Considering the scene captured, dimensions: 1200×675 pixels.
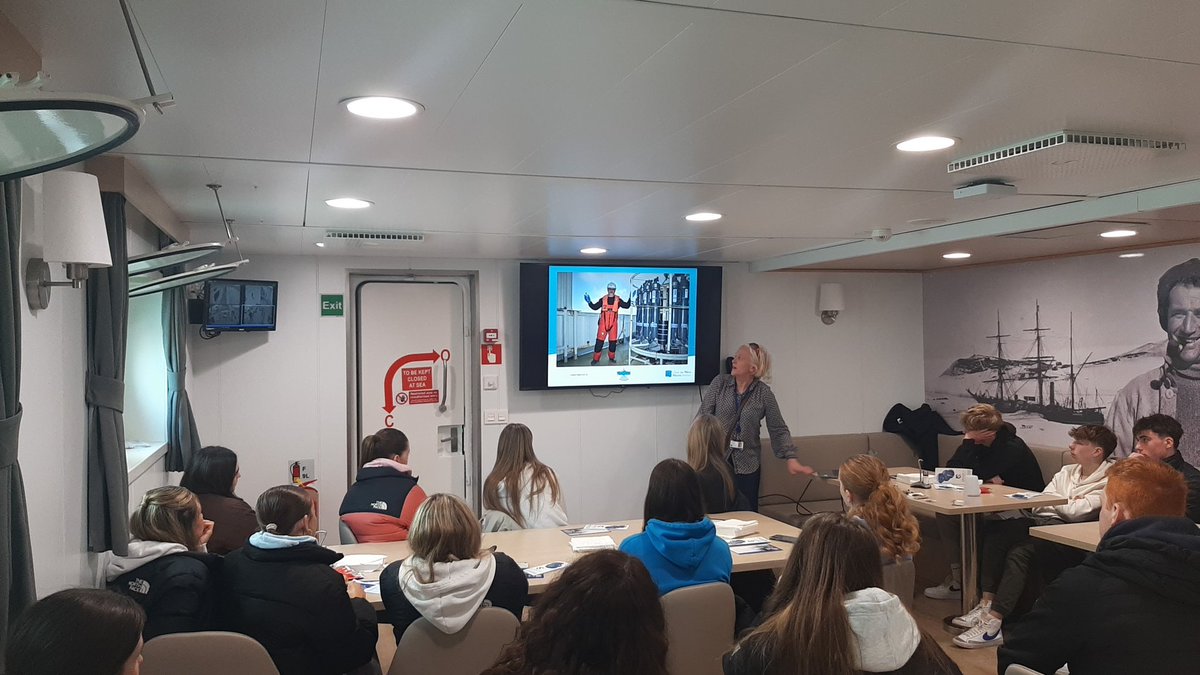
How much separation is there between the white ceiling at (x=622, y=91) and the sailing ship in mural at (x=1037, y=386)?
2.77 m

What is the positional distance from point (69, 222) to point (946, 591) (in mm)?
5424

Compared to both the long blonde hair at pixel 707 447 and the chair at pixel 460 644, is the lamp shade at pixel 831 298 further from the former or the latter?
the chair at pixel 460 644

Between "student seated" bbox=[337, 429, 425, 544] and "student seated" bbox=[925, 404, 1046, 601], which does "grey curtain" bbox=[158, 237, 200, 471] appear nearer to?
"student seated" bbox=[337, 429, 425, 544]

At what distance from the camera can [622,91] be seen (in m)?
2.27

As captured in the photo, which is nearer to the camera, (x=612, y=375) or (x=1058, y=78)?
(x=1058, y=78)

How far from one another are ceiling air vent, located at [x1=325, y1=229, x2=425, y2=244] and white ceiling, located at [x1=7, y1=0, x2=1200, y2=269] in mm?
993

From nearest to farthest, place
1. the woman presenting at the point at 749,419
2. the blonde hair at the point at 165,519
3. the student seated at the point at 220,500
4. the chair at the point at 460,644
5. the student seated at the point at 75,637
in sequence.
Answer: the student seated at the point at 75,637
the chair at the point at 460,644
the blonde hair at the point at 165,519
the student seated at the point at 220,500
the woman presenting at the point at 749,419

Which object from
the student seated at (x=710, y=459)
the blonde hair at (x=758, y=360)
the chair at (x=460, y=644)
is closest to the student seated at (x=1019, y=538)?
the student seated at (x=710, y=459)

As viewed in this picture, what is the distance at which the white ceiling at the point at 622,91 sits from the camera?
1758 mm

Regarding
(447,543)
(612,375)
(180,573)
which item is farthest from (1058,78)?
(612,375)

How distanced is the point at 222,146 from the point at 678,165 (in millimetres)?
1630

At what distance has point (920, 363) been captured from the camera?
7980 mm

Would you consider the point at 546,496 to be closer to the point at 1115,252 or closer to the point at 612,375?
the point at 612,375

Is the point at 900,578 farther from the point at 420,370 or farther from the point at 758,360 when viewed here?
the point at 420,370
